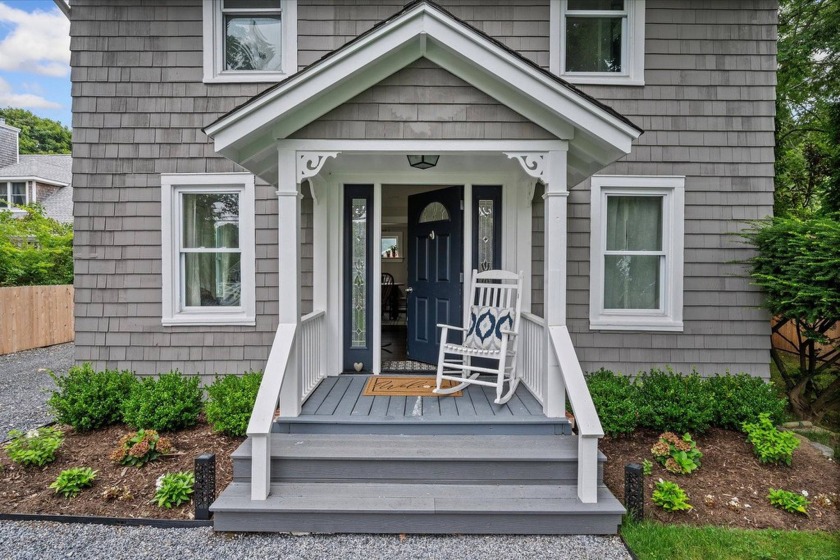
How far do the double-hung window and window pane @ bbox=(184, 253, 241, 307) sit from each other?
1724cm

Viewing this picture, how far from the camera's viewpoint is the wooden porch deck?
331cm

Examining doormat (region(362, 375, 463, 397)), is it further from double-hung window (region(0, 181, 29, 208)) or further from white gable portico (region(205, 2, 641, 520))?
double-hung window (region(0, 181, 29, 208))

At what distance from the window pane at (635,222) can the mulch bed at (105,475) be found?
4.22 m

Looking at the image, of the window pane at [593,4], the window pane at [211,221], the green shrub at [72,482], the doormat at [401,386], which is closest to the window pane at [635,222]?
the window pane at [593,4]

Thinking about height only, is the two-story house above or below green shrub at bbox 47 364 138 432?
above

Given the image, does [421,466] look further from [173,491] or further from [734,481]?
[734,481]

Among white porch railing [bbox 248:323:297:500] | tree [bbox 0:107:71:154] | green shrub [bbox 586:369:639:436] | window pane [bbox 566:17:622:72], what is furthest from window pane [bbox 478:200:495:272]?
tree [bbox 0:107:71:154]

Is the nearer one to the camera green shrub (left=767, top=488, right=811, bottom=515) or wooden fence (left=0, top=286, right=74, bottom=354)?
green shrub (left=767, top=488, right=811, bottom=515)

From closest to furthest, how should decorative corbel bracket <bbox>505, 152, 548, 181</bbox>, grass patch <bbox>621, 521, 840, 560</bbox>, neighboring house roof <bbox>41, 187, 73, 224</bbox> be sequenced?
grass patch <bbox>621, 521, 840, 560</bbox> → decorative corbel bracket <bbox>505, 152, 548, 181</bbox> → neighboring house roof <bbox>41, 187, 73, 224</bbox>

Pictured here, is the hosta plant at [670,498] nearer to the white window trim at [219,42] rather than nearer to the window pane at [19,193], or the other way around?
the white window trim at [219,42]

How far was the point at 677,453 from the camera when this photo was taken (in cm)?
348

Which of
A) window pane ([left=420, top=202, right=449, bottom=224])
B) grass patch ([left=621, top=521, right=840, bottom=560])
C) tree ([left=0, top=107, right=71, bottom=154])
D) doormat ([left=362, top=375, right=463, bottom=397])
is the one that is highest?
tree ([left=0, top=107, right=71, bottom=154])

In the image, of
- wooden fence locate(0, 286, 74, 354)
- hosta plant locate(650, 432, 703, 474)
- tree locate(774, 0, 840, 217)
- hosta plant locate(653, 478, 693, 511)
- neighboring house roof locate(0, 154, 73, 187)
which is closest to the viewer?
hosta plant locate(653, 478, 693, 511)

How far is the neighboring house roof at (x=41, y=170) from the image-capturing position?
16.6 m
